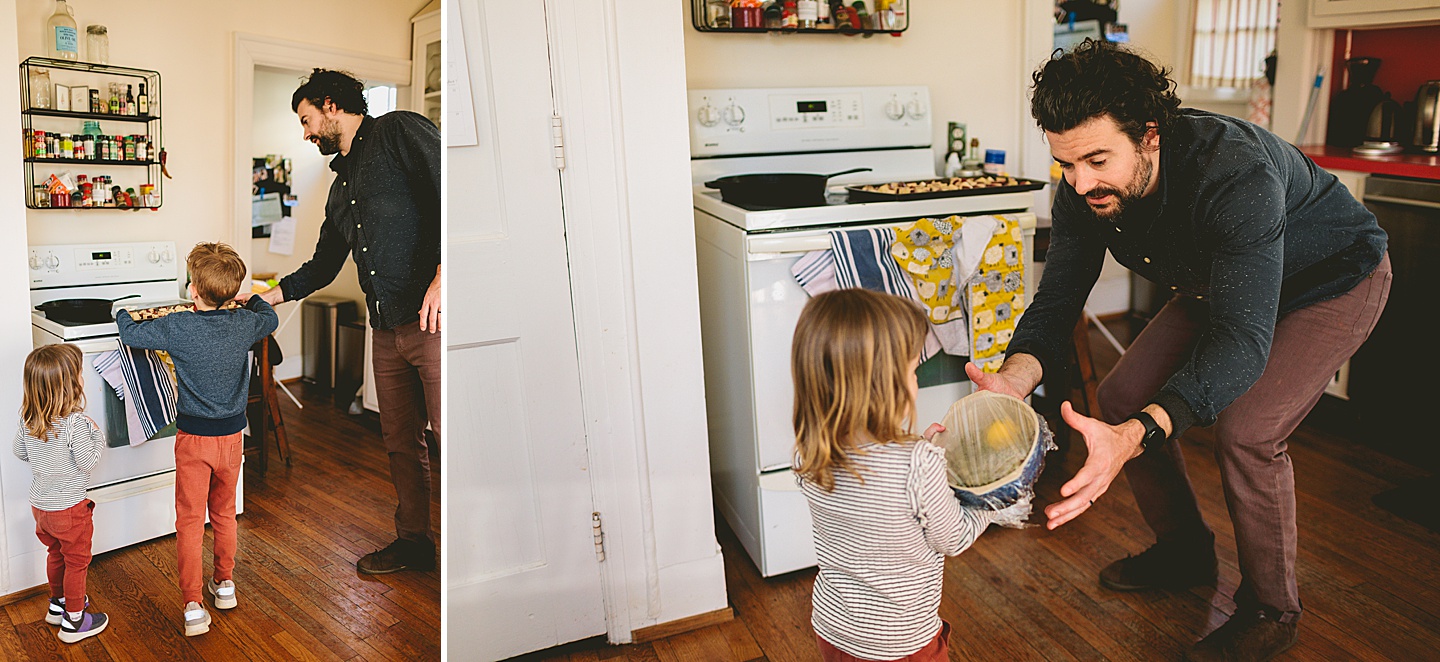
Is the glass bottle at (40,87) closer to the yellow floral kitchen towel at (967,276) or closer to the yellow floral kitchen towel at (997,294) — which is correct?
the yellow floral kitchen towel at (967,276)

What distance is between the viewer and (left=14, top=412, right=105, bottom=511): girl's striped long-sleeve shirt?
0.73 meters

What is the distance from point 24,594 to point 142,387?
176 mm

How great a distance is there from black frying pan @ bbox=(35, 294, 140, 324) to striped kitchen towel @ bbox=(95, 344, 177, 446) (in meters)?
0.03

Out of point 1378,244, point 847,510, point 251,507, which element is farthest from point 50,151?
point 1378,244

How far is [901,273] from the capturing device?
2.14 metres

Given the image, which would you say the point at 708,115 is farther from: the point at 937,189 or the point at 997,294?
the point at 997,294

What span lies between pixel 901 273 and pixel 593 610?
3.25 feet

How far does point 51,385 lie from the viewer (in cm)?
72

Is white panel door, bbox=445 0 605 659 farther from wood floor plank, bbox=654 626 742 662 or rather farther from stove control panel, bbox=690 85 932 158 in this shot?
stove control panel, bbox=690 85 932 158

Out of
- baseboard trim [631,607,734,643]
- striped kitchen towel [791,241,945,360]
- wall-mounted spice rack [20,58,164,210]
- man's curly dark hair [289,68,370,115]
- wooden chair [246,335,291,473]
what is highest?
man's curly dark hair [289,68,370,115]

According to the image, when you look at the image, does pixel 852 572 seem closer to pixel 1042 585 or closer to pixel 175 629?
pixel 175 629

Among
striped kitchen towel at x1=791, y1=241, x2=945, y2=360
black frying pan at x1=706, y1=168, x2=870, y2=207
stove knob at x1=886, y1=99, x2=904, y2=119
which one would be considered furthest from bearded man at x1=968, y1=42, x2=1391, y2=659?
stove knob at x1=886, y1=99, x2=904, y2=119

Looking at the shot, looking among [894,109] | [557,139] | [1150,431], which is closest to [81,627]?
[557,139]

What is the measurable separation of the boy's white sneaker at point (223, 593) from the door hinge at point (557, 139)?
1.08 metres
